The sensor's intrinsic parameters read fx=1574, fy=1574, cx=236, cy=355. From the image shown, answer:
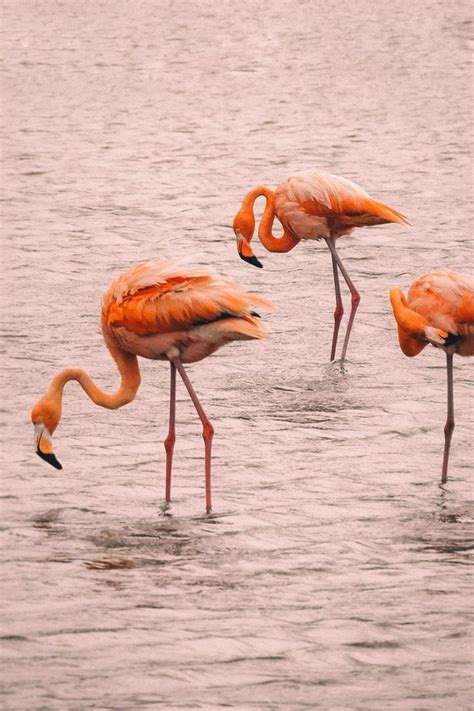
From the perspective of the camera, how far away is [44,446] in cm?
661

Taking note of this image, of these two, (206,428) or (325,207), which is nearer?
(206,428)

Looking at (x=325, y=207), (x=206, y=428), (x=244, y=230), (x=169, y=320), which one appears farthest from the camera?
(x=244, y=230)

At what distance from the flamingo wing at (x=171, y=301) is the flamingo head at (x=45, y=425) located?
51 centimetres

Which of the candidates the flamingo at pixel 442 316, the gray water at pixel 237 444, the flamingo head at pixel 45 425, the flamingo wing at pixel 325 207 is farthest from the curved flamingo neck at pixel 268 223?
the flamingo head at pixel 45 425

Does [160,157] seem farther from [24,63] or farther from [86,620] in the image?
[86,620]

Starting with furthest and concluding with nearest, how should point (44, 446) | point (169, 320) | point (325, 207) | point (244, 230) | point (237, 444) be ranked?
point (244, 230)
point (325, 207)
point (237, 444)
point (169, 320)
point (44, 446)

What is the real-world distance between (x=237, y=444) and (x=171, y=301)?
108 cm

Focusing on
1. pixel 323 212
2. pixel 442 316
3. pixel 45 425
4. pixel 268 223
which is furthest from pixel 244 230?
pixel 45 425

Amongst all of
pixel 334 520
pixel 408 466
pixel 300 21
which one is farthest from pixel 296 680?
pixel 300 21

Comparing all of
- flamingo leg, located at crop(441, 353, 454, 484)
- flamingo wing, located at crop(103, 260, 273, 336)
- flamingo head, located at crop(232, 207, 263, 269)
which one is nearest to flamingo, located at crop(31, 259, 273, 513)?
flamingo wing, located at crop(103, 260, 273, 336)

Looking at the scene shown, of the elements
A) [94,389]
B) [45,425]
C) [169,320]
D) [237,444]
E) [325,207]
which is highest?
[325,207]

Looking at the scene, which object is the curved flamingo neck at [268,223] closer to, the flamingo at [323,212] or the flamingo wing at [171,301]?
the flamingo at [323,212]

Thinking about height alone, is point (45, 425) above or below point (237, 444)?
above

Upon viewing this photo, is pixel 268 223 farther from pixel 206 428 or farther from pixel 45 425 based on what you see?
pixel 45 425
